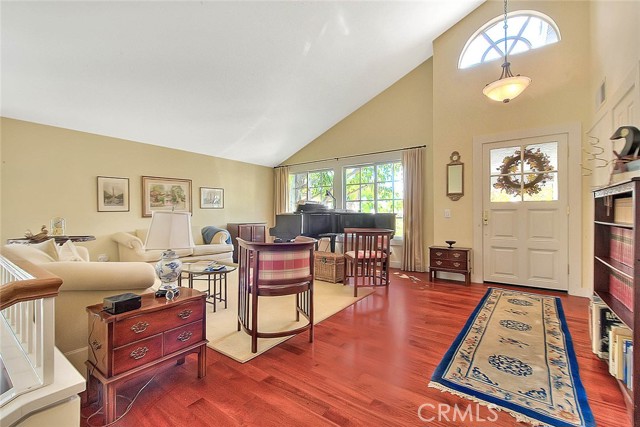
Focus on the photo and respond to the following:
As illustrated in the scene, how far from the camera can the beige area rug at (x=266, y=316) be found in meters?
2.31

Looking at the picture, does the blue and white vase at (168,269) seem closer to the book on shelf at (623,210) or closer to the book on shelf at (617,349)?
the book on shelf at (617,349)

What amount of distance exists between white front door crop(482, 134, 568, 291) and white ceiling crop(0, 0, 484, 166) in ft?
7.89

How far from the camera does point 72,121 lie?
4254 mm

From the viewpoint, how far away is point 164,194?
5.54 metres

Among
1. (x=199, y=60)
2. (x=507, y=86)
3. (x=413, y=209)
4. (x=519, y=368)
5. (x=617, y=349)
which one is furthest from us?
(x=413, y=209)

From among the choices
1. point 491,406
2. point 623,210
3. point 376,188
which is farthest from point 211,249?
point 623,210

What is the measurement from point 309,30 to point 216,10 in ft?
4.03

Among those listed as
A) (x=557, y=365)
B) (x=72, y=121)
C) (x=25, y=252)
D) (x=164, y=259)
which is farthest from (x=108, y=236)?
(x=557, y=365)

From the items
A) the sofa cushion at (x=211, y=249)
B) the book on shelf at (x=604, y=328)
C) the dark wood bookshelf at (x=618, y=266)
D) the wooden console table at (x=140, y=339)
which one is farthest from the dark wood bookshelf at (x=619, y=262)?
the sofa cushion at (x=211, y=249)

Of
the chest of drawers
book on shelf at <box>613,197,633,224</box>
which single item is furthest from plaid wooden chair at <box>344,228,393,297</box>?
book on shelf at <box>613,197,633,224</box>

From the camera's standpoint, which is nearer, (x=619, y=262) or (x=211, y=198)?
(x=619, y=262)

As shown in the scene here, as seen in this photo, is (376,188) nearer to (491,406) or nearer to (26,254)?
(491,406)

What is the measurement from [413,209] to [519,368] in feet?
11.5

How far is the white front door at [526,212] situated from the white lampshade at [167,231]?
4.24m
